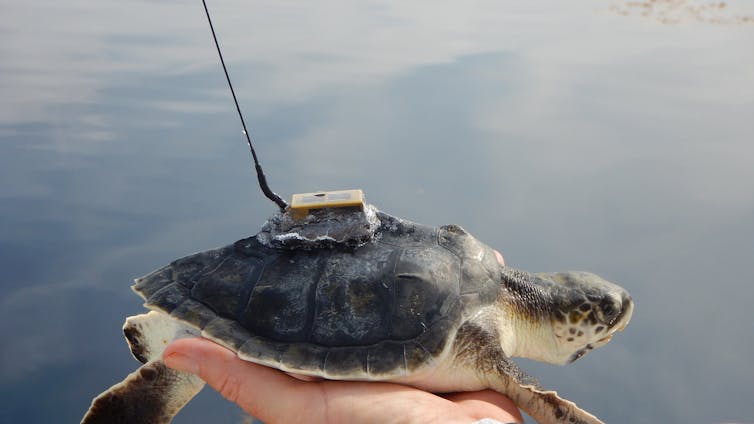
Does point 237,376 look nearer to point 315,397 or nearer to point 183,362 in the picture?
point 183,362

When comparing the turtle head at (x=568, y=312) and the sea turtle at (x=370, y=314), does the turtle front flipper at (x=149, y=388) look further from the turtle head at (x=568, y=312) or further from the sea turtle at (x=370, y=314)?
the turtle head at (x=568, y=312)

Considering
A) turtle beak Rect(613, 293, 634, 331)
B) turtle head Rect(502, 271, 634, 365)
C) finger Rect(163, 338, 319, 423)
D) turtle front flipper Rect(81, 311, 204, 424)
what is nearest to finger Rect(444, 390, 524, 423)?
turtle head Rect(502, 271, 634, 365)

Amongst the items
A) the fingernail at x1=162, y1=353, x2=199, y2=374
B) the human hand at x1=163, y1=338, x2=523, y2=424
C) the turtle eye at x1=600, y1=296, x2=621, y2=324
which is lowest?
the turtle eye at x1=600, y1=296, x2=621, y2=324

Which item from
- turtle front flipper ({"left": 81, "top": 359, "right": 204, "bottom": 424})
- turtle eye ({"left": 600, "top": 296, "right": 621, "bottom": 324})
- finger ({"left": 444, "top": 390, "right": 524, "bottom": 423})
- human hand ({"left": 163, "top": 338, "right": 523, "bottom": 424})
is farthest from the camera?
turtle eye ({"left": 600, "top": 296, "right": 621, "bottom": 324})

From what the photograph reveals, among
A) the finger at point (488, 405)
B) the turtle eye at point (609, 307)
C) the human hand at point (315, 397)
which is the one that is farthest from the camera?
the turtle eye at point (609, 307)

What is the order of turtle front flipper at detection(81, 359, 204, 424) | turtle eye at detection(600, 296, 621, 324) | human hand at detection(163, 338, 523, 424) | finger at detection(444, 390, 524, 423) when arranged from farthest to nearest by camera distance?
turtle eye at detection(600, 296, 621, 324) < turtle front flipper at detection(81, 359, 204, 424) < finger at detection(444, 390, 524, 423) < human hand at detection(163, 338, 523, 424)

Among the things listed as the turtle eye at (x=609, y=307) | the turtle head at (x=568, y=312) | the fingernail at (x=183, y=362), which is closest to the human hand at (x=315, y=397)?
the fingernail at (x=183, y=362)

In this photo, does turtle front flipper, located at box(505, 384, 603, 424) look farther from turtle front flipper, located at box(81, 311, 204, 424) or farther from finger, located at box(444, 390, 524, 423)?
turtle front flipper, located at box(81, 311, 204, 424)
